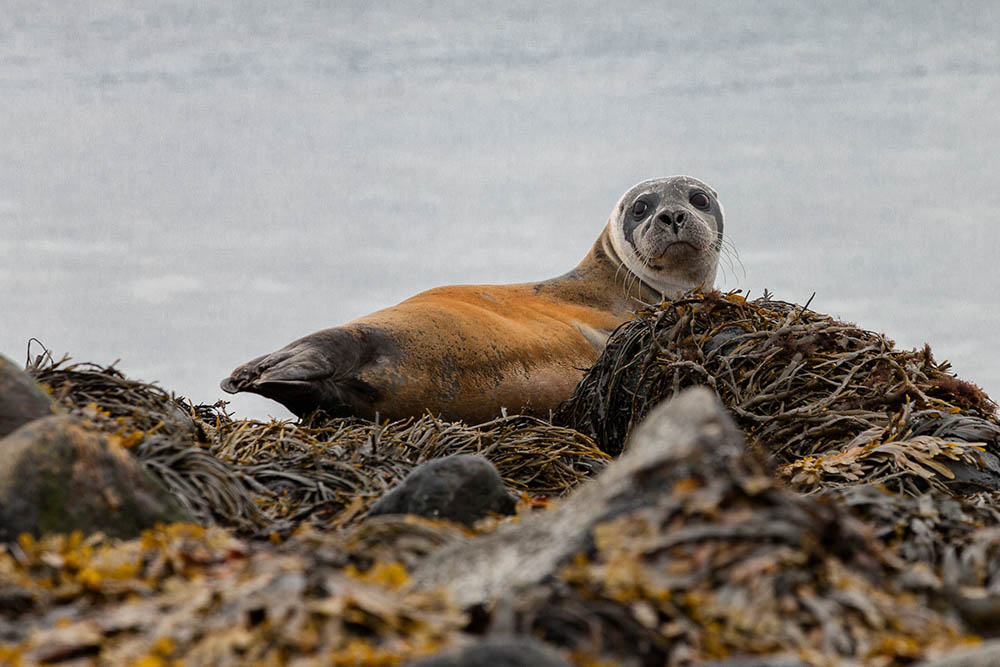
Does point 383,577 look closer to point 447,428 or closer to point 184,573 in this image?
point 184,573

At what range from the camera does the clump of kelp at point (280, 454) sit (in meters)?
2.98

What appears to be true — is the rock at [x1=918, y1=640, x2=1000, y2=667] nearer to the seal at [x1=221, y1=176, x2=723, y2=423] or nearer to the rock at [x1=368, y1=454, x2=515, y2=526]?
the rock at [x1=368, y1=454, x2=515, y2=526]

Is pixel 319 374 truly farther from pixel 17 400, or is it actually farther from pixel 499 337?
pixel 17 400

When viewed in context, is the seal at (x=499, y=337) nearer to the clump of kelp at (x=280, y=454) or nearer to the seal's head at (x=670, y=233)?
the seal's head at (x=670, y=233)

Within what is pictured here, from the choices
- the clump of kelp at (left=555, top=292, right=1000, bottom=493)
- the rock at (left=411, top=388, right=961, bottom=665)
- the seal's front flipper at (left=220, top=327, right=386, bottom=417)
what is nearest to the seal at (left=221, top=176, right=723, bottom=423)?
the seal's front flipper at (left=220, top=327, right=386, bottom=417)

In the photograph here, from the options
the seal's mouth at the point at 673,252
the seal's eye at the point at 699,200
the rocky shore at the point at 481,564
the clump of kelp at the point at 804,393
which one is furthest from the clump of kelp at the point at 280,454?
the seal's eye at the point at 699,200

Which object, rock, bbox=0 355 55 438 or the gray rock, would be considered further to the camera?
rock, bbox=0 355 55 438

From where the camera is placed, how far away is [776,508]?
1.65 m

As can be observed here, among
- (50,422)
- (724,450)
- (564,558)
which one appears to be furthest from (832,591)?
(50,422)

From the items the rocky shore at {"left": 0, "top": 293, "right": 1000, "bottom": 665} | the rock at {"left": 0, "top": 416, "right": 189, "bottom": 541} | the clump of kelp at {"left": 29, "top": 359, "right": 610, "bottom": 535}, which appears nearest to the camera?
the rocky shore at {"left": 0, "top": 293, "right": 1000, "bottom": 665}

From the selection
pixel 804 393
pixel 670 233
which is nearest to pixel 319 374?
pixel 804 393

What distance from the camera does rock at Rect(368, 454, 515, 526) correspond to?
8.50 feet

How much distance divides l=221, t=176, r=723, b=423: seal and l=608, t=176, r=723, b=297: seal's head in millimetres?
10

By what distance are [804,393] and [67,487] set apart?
11.0 ft
